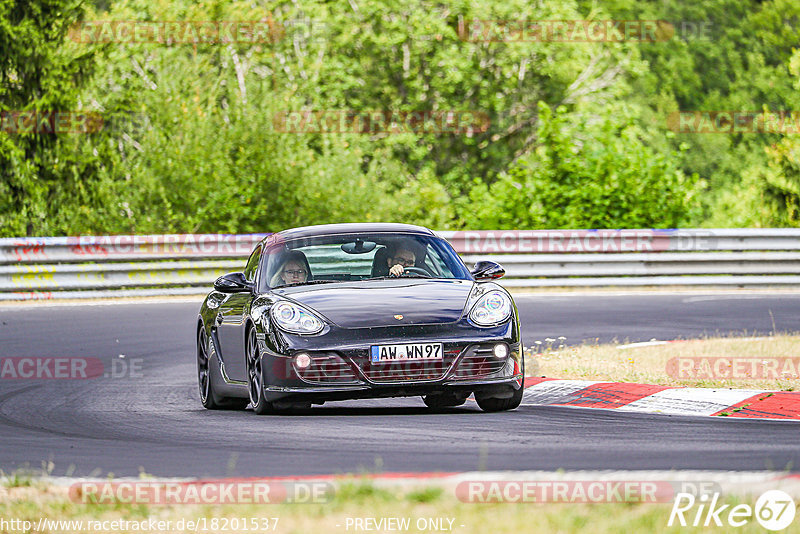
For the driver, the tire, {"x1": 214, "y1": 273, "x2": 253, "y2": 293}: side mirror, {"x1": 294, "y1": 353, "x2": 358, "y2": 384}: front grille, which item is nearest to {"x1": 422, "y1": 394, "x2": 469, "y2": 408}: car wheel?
the tire

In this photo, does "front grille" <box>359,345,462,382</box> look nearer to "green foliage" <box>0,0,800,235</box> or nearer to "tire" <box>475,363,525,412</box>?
"tire" <box>475,363,525,412</box>

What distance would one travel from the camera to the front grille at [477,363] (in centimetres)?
895

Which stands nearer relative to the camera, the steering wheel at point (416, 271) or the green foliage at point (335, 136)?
the steering wheel at point (416, 271)

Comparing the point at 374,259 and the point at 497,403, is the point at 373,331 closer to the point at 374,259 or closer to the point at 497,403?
the point at 497,403

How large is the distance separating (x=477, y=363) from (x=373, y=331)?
707 mm

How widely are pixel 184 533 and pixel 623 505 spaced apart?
1686mm

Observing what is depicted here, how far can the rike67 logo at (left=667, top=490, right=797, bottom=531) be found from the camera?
5.16 m

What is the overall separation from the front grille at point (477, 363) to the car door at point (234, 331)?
1699 millimetres

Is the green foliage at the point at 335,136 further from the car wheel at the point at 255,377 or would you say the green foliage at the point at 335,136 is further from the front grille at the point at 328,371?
the front grille at the point at 328,371

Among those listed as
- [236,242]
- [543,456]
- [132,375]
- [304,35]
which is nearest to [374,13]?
[304,35]

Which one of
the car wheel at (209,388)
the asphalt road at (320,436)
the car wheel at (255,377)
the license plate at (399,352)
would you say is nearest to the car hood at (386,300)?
the license plate at (399,352)

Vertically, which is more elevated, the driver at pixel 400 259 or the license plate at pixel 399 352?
the driver at pixel 400 259

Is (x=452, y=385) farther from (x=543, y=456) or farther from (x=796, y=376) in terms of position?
(x=796, y=376)

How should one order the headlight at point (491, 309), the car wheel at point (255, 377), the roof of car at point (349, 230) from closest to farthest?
the headlight at point (491, 309), the car wheel at point (255, 377), the roof of car at point (349, 230)
